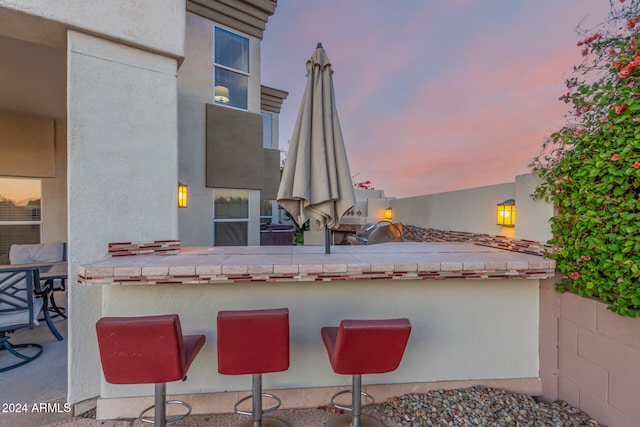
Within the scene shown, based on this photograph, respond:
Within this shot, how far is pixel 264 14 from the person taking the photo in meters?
6.63

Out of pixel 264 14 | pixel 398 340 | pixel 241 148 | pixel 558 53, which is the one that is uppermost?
pixel 264 14

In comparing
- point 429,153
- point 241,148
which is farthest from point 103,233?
point 429,153

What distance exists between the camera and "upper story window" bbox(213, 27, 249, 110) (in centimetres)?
627

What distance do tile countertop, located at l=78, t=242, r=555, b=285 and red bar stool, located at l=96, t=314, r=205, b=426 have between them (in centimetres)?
43

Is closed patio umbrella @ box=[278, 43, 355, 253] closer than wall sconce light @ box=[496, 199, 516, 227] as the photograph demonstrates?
Yes

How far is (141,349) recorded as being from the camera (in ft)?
5.71

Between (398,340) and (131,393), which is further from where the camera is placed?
(131,393)

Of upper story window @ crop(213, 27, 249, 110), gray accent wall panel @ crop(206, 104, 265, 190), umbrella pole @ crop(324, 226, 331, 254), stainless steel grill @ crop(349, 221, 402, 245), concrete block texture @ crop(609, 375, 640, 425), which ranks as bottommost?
concrete block texture @ crop(609, 375, 640, 425)

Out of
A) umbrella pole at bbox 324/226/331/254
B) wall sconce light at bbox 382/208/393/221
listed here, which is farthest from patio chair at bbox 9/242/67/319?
wall sconce light at bbox 382/208/393/221

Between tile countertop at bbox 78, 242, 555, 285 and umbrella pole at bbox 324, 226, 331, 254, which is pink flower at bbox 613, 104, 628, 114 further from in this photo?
umbrella pole at bbox 324, 226, 331, 254

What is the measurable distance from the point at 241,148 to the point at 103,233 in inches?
170

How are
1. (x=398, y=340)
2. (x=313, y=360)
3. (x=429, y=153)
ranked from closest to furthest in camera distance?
(x=398, y=340) < (x=313, y=360) < (x=429, y=153)

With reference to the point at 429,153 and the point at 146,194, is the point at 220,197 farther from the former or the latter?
the point at 429,153

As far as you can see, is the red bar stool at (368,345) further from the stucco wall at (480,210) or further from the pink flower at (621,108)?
the pink flower at (621,108)
